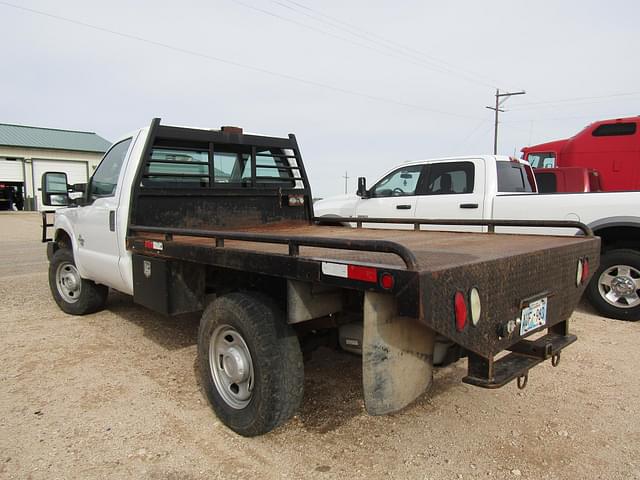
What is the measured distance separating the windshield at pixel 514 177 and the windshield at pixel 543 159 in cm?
335

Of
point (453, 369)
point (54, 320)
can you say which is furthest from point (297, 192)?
point (54, 320)

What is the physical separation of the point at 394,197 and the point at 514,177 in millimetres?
1679

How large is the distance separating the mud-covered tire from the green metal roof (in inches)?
1318

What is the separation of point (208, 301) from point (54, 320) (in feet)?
9.15

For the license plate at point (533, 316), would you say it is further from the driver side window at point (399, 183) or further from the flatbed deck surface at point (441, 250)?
the driver side window at point (399, 183)

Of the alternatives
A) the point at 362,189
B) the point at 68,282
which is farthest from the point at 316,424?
the point at 362,189

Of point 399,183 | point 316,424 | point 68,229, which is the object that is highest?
point 399,183

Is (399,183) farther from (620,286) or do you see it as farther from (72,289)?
(72,289)

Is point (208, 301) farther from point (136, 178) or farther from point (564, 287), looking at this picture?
point (564, 287)

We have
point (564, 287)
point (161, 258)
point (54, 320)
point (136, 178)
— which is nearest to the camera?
point (564, 287)

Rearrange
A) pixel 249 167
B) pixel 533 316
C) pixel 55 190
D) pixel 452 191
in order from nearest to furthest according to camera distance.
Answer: pixel 533 316, pixel 249 167, pixel 55 190, pixel 452 191

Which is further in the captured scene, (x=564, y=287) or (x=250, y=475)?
(x=564, y=287)

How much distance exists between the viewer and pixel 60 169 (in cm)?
3516

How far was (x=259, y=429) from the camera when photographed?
2.78 metres
